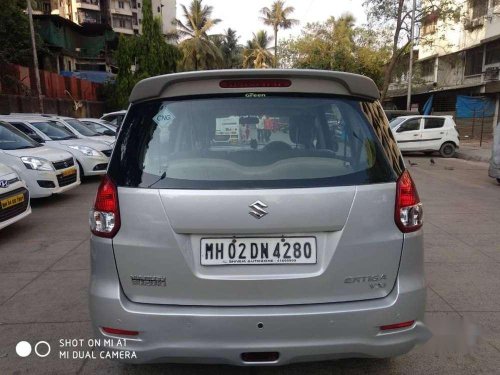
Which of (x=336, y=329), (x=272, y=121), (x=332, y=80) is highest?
(x=332, y=80)

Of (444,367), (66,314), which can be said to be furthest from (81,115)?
(444,367)

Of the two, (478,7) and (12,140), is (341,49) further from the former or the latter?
(12,140)

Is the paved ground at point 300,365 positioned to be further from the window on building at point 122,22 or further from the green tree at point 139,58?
the window on building at point 122,22

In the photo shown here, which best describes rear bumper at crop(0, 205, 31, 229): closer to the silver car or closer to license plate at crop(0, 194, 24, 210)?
license plate at crop(0, 194, 24, 210)

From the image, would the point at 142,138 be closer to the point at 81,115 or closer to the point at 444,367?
the point at 444,367

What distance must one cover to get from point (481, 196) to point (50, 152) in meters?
8.33

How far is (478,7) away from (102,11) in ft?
153

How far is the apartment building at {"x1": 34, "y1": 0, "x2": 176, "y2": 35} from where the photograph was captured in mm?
53375

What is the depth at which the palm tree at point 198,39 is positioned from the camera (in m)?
42.6

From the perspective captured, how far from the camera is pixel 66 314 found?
3719mm

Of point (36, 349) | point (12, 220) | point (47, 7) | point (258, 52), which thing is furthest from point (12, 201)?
point (47, 7)

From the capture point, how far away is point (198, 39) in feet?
141

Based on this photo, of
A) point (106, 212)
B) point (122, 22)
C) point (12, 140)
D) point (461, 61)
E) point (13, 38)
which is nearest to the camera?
point (106, 212)

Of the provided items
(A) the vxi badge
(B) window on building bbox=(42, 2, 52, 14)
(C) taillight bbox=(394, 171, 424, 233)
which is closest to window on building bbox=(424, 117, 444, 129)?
(C) taillight bbox=(394, 171, 424, 233)
